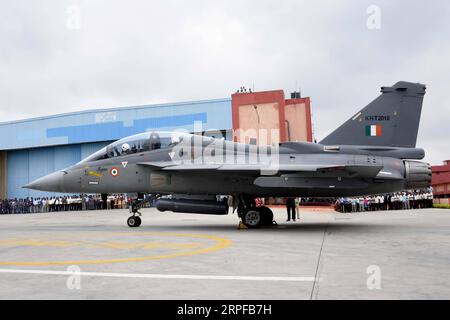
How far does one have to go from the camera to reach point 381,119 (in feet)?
48.5

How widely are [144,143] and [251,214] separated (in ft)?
15.1

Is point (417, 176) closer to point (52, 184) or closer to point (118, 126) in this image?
point (52, 184)

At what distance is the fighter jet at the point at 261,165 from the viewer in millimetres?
14008

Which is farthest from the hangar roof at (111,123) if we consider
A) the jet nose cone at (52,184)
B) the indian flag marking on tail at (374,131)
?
the indian flag marking on tail at (374,131)

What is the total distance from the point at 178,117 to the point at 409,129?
36286 mm

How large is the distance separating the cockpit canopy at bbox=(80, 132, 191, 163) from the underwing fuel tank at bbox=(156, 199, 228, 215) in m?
2.00

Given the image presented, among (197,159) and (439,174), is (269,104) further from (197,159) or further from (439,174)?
(197,159)

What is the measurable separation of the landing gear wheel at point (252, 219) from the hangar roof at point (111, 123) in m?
33.2

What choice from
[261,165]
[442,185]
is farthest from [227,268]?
[442,185]

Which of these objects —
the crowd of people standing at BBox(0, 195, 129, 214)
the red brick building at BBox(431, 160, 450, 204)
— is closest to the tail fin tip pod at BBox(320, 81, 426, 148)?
the crowd of people standing at BBox(0, 195, 129, 214)

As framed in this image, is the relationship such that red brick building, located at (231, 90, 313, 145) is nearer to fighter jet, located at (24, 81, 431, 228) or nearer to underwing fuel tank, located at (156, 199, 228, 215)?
fighter jet, located at (24, 81, 431, 228)

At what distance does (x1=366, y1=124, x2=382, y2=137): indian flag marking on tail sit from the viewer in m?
14.8

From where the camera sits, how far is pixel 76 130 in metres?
52.0

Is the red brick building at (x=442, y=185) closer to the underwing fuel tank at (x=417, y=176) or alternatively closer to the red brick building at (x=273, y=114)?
Result: the red brick building at (x=273, y=114)
